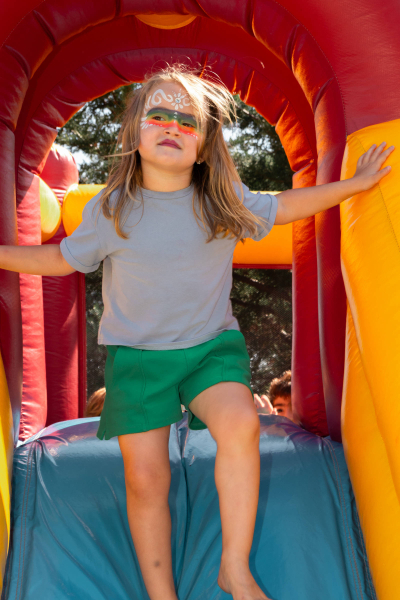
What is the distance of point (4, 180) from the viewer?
155cm

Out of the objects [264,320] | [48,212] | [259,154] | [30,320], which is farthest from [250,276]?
[30,320]

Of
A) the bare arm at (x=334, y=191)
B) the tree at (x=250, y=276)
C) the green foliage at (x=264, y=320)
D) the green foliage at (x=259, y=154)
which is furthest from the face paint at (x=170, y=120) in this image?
the green foliage at (x=259, y=154)

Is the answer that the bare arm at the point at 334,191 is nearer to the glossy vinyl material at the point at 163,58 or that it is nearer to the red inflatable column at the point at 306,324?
the glossy vinyl material at the point at 163,58

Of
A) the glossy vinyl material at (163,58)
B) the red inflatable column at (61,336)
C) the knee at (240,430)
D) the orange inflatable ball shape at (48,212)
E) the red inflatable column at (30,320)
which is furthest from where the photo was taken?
the red inflatable column at (61,336)

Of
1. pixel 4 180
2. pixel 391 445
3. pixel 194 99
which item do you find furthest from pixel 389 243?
pixel 4 180

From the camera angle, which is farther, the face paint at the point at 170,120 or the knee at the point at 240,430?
the face paint at the point at 170,120

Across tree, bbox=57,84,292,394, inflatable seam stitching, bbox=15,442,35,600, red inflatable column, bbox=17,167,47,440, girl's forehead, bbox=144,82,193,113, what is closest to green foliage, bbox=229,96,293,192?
tree, bbox=57,84,292,394

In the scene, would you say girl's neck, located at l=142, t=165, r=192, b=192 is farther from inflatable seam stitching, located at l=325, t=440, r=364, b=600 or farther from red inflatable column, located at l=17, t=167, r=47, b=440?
inflatable seam stitching, located at l=325, t=440, r=364, b=600

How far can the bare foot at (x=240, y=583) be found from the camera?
3.26 ft

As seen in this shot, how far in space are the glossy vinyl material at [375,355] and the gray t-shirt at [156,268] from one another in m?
0.32

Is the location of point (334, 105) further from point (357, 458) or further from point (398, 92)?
point (357, 458)

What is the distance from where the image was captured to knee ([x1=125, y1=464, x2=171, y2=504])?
117 centimetres

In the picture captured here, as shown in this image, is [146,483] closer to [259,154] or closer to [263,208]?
[263,208]

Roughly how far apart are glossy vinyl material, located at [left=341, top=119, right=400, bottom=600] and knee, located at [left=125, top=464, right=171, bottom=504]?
1.44ft
